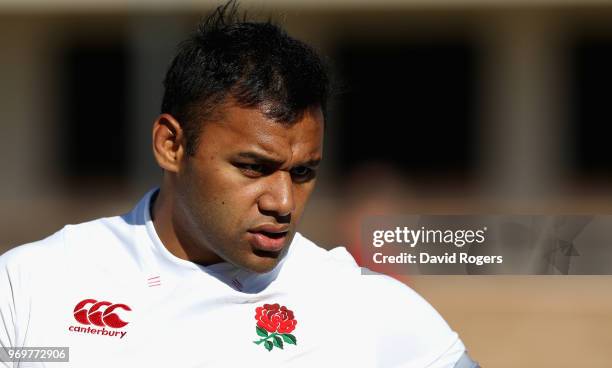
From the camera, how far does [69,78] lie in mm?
14383

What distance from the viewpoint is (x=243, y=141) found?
273 centimetres

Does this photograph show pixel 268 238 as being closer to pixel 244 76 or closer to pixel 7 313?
pixel 244 76

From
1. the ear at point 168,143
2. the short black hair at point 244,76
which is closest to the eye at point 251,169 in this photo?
the short black hair at point 244,76

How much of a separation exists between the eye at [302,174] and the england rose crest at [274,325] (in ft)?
1.25

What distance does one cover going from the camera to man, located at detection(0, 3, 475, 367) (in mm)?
2746

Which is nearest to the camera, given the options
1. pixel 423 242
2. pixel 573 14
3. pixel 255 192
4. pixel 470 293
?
pixel 255 192

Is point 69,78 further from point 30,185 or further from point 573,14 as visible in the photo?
point 573,14

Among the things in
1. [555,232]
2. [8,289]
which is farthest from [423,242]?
[8,289]

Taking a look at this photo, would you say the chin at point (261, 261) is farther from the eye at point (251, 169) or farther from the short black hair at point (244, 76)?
the short black hair at point (244, 76)

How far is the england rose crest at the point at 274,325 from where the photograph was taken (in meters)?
2.84

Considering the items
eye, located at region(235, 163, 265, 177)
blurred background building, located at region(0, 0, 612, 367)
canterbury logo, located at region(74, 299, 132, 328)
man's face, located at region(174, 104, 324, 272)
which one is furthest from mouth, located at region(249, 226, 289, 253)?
blurred background building, located at region(0, 0, 612, 367)

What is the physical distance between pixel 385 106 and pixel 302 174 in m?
11.7

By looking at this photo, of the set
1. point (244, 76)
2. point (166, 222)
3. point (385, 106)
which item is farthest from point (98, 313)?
point (385, 106)

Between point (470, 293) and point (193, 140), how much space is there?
7.65 metres
